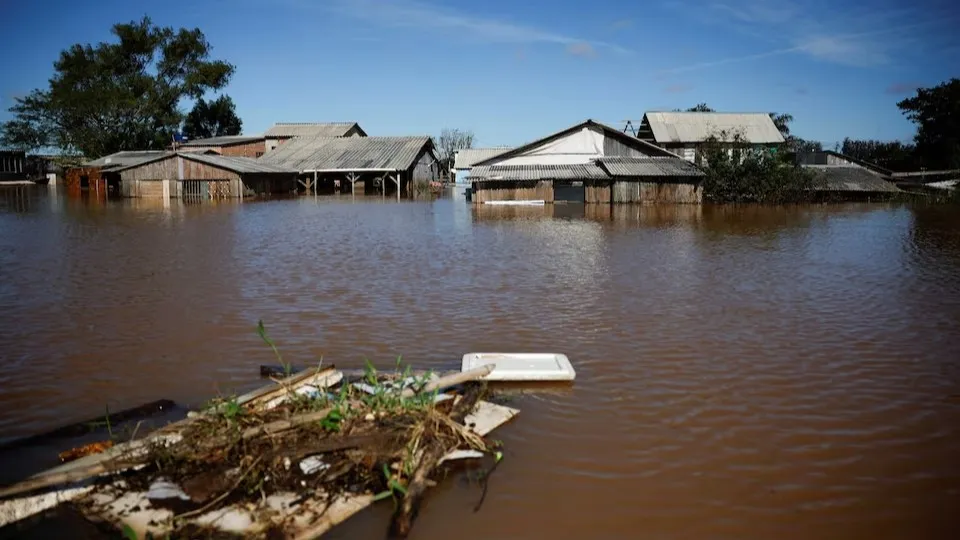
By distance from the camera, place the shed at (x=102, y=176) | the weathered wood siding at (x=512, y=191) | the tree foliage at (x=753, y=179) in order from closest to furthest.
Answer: the weathered wood siding at (x=512, y=191)
the tree foliage at (x=753, y=179)
the shed at (x=102, y=176)

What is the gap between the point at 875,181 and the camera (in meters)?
30.9

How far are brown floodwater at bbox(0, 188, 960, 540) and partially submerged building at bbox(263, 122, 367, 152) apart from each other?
35399mm

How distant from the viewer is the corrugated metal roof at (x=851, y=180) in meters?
30.1

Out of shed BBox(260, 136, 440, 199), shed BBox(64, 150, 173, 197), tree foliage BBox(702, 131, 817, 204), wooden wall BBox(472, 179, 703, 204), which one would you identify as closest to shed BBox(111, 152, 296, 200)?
shed BBox(64, 150, 173, 197)

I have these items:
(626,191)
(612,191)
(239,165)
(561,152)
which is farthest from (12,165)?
(626,191)

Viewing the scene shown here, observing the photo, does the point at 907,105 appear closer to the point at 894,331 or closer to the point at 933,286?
the point at 933,286

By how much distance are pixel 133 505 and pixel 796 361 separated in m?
5.89

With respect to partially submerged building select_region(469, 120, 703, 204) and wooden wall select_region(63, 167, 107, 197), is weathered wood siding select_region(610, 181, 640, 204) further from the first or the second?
wooden wall select_region(63, 167, 107, 197)

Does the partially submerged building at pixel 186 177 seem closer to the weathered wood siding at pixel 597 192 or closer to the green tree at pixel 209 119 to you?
the weathered wood siding at pixel 597 192

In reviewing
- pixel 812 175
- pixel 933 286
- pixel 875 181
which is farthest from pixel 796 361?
pixel 875 181

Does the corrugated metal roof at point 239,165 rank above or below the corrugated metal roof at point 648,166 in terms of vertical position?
above

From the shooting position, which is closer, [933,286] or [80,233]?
[933,286]

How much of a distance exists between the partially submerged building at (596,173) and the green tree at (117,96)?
104 feet

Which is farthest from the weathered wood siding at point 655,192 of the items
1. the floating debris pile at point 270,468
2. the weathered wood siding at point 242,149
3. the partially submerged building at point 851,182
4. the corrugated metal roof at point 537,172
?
the weathered wood siding at point 242,149
